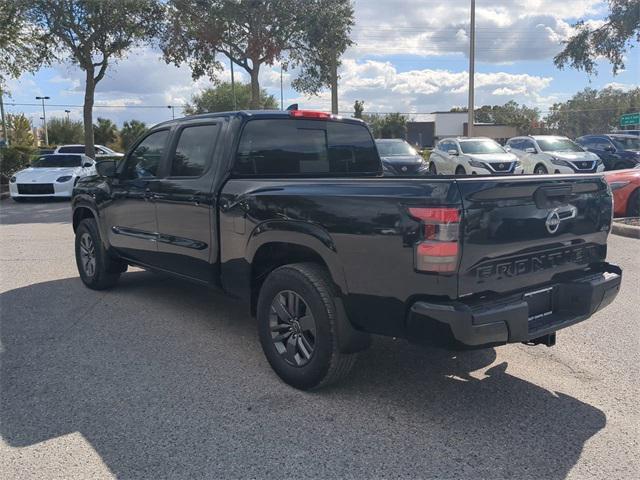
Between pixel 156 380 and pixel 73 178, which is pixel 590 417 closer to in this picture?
pixel 156 380

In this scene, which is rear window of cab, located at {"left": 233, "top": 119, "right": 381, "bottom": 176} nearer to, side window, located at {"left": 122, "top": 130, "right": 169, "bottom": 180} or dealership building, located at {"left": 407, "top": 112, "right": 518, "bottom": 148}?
side window, located at {"left": 122, "top": 130, "right": 169, "bottom": 180}

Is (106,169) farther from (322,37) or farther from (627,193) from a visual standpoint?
(322,37)

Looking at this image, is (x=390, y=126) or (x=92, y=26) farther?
(x=390, y=126)

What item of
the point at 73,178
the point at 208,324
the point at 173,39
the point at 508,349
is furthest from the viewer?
the point at 173,39

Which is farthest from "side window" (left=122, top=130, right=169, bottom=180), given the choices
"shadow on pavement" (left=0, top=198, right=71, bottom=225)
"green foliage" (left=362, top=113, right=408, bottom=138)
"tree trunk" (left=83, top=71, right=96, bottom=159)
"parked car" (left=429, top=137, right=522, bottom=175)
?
"green foliage" (left=362, top=113, right=408, bottom=138)

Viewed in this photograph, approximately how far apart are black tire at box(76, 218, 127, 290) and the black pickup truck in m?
1.30

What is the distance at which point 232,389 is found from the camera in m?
3.90

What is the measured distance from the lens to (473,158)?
18.6 meters

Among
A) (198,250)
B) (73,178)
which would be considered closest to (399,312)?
(198,250)

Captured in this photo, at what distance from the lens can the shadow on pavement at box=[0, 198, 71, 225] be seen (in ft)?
44.3

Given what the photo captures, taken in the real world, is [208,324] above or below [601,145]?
below

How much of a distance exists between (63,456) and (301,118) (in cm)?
306

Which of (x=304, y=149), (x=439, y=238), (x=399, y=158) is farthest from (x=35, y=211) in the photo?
(x=439, y=238)

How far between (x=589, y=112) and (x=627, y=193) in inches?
3247
